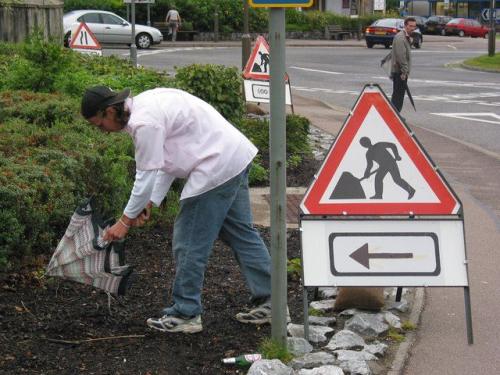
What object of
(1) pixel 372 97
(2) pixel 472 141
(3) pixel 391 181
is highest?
(1) pixel 372 97

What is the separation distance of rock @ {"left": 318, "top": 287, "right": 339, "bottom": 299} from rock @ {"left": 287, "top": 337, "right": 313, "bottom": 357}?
1127 mm

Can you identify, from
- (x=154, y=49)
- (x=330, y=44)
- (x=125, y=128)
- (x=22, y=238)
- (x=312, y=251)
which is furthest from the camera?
(x=330, y=44)

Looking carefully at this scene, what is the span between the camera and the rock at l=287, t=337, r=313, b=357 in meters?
5.54

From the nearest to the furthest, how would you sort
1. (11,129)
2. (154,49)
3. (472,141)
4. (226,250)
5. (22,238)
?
1. (22,238)
2. (226,250)
3. (11,129)
4. (472,141)
5. (154,49)

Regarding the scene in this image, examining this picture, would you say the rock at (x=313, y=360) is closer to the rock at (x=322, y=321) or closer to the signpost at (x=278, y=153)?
the signpost at (x=278, y=153)

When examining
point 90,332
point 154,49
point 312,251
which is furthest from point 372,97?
point 154,49

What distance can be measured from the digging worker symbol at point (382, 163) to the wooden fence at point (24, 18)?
54.9 ft

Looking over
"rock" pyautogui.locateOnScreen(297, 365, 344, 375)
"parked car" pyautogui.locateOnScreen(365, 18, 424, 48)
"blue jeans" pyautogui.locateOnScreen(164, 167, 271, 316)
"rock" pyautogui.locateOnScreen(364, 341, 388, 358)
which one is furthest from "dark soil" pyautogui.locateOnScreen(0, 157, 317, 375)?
"parked car" pyautogui.locateOnScreen(365, 18, 424, 48)

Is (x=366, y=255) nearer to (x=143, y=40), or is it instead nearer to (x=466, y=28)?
(x=143, y=40)

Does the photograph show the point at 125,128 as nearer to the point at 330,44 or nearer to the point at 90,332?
the point at 90,332

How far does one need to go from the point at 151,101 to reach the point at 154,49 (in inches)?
1550

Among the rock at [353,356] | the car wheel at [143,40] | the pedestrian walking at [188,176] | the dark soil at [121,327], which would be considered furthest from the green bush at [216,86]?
the car wheel at [143,40]

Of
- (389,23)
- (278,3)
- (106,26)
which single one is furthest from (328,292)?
(389,23)

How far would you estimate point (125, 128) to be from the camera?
215 inches
